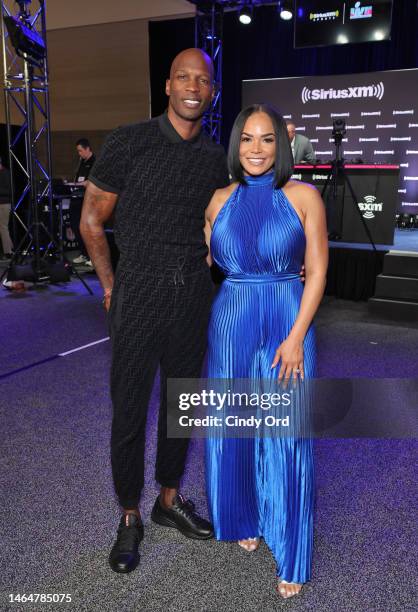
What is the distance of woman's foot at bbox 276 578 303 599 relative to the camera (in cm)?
166

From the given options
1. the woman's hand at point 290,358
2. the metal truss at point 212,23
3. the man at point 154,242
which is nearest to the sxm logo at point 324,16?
the metal truss at point 212,23

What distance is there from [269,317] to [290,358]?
138 mm

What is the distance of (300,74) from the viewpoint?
973 centimetres

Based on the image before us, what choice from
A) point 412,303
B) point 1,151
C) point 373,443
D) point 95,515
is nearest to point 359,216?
point 412,303

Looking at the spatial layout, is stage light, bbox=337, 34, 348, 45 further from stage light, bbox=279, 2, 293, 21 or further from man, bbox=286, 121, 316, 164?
man, bbox=286, 121, 316, 164

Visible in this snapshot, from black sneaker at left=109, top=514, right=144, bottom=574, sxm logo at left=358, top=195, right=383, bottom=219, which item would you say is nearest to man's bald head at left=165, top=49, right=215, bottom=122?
black sneaker at left=109, top=514, right=144, bottom=574

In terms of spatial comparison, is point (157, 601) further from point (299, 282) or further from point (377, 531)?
point (299, 282)

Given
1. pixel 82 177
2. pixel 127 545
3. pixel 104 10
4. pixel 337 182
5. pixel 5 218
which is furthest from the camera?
pixel 104 10

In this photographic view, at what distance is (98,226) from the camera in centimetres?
173

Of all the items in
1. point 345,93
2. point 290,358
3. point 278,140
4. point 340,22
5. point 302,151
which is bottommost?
point 290,358

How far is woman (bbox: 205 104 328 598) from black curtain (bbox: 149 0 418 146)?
335 inches

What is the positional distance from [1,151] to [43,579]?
9478mm

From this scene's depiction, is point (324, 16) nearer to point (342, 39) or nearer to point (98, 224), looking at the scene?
point (342, 39)

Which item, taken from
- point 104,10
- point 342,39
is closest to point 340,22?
point 342,39
